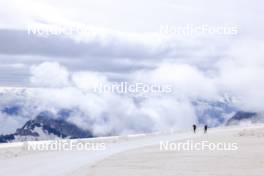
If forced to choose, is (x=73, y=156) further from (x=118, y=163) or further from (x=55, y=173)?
(x=55, y=173)

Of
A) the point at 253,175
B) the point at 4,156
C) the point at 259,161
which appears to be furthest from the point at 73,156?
the point at 253,175

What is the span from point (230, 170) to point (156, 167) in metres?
4.33

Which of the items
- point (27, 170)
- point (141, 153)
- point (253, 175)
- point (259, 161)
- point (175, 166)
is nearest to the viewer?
point (253, 175)

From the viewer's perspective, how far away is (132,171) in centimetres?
3528

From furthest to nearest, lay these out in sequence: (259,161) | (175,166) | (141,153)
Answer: (141,153)
(259,161)
(175,166)

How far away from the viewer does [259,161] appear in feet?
135

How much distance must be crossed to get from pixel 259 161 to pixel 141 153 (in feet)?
36.1

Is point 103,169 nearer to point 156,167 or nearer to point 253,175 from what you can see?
point 156,167

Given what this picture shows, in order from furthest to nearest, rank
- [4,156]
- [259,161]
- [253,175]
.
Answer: [4,156] → [259,161] → [253,175]

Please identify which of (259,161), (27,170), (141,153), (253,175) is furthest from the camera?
(141,153)

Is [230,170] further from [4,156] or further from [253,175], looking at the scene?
[4,156]

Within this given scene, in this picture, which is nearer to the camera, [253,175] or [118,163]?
[253,175]

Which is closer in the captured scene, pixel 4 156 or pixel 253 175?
pixel 253 175

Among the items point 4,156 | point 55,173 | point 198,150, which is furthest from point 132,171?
point 198,150
